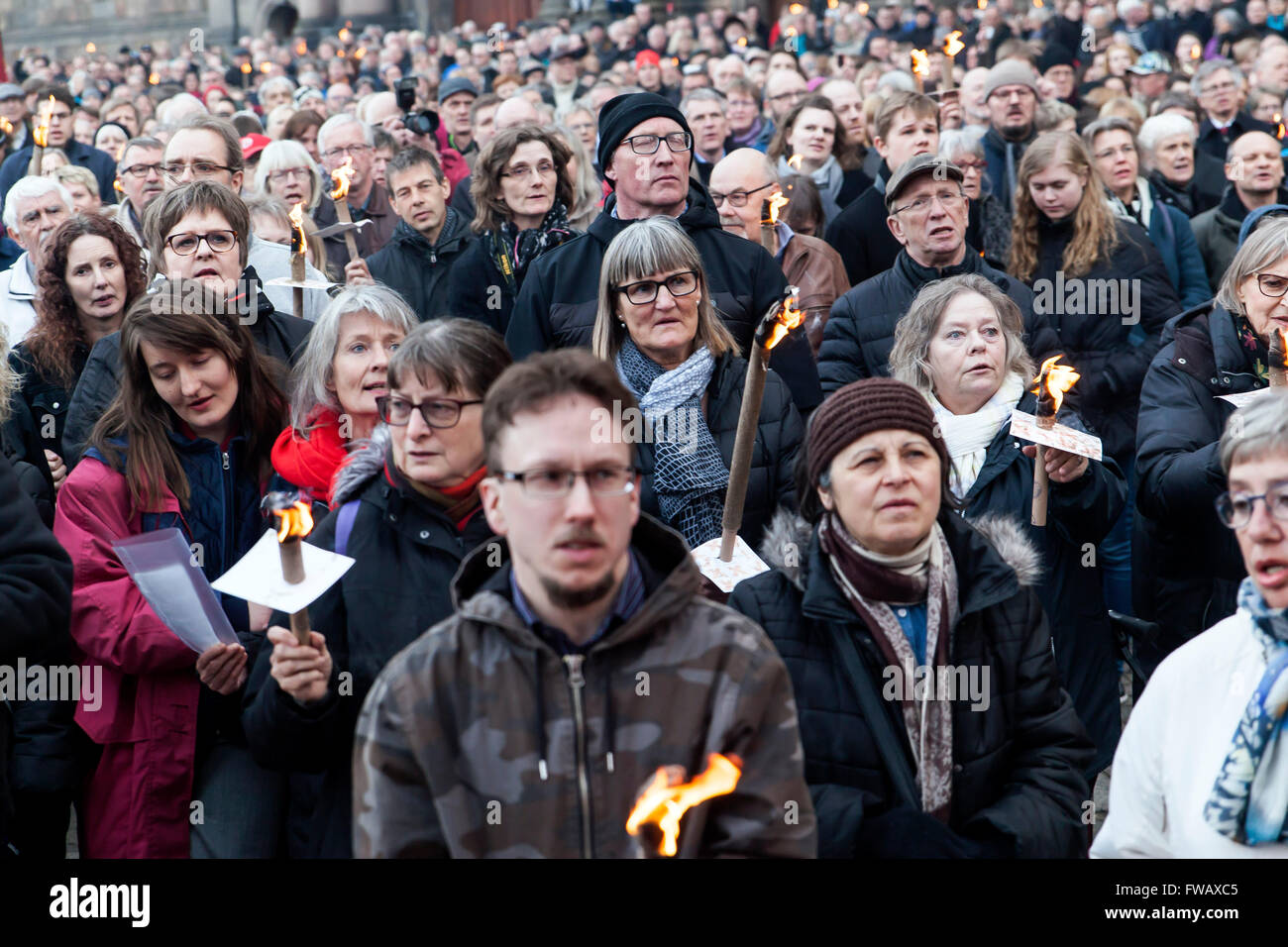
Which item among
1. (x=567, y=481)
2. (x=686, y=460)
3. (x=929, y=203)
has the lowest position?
(x=567, y=481)

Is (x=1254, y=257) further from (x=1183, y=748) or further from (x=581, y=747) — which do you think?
(x=581, y=747)

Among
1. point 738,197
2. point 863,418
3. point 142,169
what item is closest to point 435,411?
point 863,418

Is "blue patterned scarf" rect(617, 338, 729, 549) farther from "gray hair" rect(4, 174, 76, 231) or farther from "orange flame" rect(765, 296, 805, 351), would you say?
"gray hair" rect(4, 174, 76, 231)

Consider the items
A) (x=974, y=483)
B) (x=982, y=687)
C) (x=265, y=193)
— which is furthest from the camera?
(x=265, y=193)

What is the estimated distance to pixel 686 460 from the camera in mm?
4074

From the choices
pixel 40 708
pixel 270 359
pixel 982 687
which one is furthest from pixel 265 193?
pixel 982 687

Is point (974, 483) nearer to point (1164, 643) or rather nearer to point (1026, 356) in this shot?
point (1026, 356)

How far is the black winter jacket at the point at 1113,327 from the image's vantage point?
19.0 feet

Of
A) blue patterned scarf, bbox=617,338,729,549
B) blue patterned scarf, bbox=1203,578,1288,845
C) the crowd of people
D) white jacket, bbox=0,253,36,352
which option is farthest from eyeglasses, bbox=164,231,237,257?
blue patterned scarf, bbox=1203,578,1288,845

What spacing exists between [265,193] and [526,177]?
1.44 metres

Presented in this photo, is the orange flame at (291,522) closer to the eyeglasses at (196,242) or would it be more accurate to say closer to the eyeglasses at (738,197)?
the eyeglasses at (196,242)

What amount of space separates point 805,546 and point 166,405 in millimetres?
1682

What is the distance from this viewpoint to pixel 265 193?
7.02 meters

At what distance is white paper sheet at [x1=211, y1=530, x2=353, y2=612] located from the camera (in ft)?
9.12
